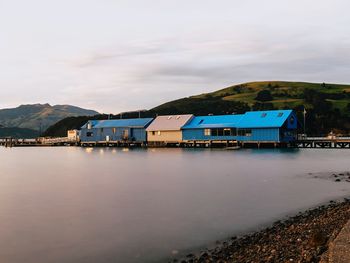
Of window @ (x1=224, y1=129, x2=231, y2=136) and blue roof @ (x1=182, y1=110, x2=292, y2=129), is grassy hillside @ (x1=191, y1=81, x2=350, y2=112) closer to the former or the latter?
blue roof @ (x1=182, y1=110, x2=292, y2=129)

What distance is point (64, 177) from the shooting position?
4234 cm

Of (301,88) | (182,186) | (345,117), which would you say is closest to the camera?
(182,186)

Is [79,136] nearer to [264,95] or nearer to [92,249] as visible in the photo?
[264,95]

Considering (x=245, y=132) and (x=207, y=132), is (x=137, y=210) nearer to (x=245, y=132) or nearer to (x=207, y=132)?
(x=245, y=132)

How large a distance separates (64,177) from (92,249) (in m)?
27.5

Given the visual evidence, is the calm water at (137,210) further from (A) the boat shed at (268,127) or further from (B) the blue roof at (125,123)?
(B) the blue roof at (125,123)

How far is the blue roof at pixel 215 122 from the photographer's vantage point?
284 feet

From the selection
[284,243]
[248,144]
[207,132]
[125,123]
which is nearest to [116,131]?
[125,123]

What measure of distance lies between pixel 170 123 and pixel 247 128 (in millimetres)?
20467

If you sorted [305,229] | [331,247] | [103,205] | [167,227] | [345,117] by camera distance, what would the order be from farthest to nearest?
1. [345,117]
2. [103,205]
3. [167,227]
4. [305,229]
5. [331,247]

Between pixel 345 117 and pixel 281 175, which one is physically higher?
Result: pixel 345 117

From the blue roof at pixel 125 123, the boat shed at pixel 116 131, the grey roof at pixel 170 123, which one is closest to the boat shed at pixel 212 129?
the grey roof at pixel 170 123

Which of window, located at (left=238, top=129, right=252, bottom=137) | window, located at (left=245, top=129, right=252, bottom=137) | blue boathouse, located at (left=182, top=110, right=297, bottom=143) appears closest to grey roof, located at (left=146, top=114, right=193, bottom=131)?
blue boathouse, located at (left=182, top=110, right=297, bottom=143)

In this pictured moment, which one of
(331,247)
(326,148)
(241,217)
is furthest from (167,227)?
(326,148)
